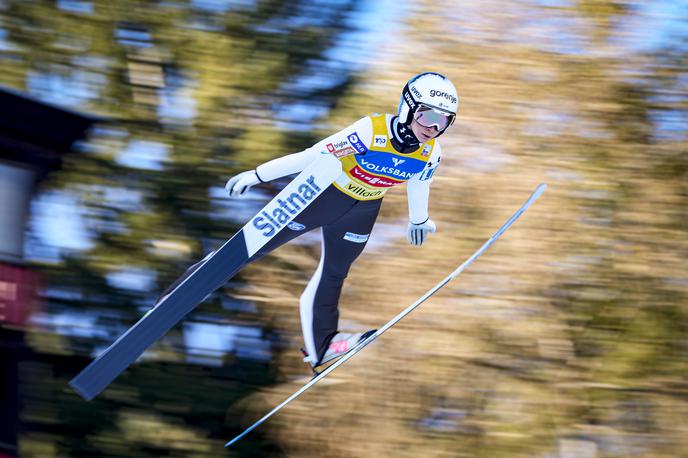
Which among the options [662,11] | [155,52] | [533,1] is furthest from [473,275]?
[155,52]

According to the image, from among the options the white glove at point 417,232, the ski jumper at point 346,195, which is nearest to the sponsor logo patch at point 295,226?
the ski jumper at point 346,195

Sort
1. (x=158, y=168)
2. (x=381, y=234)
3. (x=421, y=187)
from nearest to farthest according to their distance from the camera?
(x=421, y=187) < (x=381, y=234) < (x=158, y=168)

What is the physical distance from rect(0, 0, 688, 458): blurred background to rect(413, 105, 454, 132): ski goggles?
15.8 feet

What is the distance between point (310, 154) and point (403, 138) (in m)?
0.52

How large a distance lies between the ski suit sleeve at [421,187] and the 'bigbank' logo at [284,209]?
615 mm

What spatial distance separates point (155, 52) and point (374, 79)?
284 cm

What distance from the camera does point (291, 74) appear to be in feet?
36.5

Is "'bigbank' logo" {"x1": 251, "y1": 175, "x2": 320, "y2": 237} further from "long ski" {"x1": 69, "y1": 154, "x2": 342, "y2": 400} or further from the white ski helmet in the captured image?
the white ski helmet

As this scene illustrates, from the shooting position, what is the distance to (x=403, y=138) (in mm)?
4691

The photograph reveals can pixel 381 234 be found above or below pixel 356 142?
below

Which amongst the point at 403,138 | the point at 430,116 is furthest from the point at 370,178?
the point at 430,116

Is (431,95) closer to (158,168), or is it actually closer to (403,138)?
(403,138)

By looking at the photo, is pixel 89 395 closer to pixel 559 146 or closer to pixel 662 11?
pixel 559 146

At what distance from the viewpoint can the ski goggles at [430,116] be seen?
4.54m
